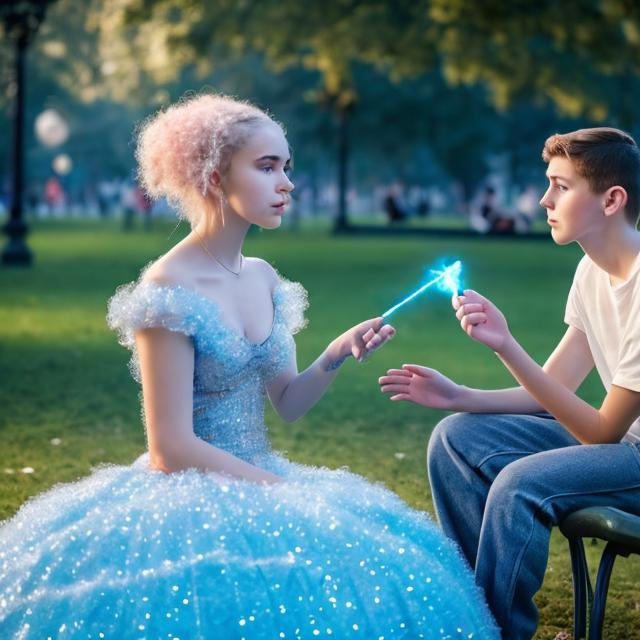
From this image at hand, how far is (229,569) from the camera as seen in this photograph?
3.35 meters

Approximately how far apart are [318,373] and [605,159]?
1140mm

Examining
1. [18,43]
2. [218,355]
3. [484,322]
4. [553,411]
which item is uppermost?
[18,43]

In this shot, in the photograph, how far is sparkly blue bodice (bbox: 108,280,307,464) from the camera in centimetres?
372

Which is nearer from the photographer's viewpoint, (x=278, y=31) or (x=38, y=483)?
(x=38, y=483)

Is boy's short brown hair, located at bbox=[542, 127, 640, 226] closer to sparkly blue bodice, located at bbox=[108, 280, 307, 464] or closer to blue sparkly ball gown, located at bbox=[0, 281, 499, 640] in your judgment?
sparkly blue bodice, located at bbox=[108, 280, 307, 464]

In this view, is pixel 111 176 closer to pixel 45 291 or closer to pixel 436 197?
pixel 436 197

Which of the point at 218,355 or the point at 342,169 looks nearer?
the point at 218,355

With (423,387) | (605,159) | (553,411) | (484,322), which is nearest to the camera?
(484,322)

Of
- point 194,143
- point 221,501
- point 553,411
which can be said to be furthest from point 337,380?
point 221,501

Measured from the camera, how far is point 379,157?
67.3 m

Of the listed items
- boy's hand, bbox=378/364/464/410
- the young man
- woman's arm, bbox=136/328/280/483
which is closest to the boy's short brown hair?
the young man

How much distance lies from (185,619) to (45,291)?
1553 centimetres

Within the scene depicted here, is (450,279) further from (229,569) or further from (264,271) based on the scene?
(229,569)

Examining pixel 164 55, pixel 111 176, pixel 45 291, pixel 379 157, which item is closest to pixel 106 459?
pixel 45 291
